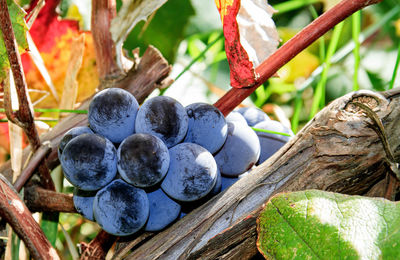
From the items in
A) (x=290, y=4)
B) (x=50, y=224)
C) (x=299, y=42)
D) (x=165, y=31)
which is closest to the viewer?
(x=299, y=42)

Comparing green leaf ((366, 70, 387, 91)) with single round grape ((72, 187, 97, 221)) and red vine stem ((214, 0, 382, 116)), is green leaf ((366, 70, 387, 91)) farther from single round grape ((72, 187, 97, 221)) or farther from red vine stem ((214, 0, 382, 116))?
single round grape ((72, 187, 97, 221))

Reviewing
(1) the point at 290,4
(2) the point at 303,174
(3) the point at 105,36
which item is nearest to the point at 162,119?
(2) the point at 303,174

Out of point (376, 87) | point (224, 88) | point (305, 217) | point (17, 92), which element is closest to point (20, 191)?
point (17, 92)

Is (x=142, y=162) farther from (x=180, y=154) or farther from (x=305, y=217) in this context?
(x=305, y=217)

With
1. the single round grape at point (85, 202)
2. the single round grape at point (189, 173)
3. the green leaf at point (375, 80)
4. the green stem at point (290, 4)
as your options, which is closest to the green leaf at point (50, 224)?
the single round grape at point (85, 202)

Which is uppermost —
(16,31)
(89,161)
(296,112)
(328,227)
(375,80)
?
(16,31)

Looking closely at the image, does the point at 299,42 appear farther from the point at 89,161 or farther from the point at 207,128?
the point at 89,161
